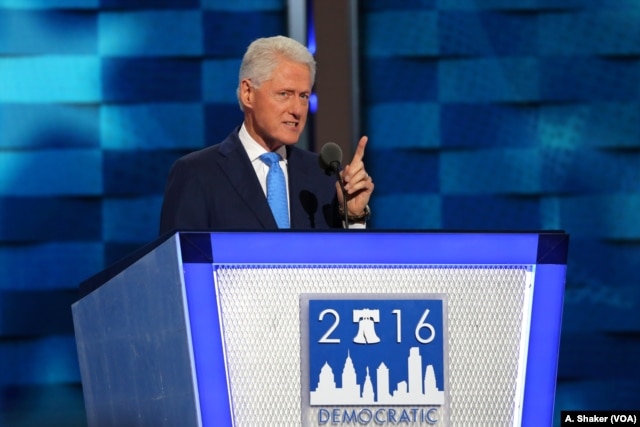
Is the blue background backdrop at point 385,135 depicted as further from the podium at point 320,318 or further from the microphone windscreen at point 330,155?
A: the podium at point 320,318

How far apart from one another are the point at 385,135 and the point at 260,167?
5.03ft

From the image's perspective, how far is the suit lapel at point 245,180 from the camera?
289 centimetres

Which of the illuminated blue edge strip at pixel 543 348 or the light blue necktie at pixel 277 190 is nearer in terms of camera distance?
the illuminated blue edge strip at pixel 543 348

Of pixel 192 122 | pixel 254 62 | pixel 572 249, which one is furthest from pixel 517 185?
pixel 254 62

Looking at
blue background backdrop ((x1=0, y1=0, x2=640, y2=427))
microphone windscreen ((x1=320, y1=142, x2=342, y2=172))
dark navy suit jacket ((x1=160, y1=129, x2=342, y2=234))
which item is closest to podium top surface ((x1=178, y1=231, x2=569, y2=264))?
microphone windscreen ((x1=320, y1=142, x2=342, y2=172))

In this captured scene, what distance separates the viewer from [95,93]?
446 centimetres

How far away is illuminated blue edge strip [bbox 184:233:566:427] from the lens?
2082mm

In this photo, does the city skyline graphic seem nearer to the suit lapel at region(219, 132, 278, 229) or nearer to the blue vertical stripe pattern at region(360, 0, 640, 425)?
the suit lapel at region(219, 132, 278, 229)

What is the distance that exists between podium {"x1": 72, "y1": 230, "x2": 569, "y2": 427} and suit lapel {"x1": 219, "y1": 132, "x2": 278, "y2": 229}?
0.66 m

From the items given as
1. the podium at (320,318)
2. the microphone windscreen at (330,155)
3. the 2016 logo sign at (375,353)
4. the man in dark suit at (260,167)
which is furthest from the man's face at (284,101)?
the 2016 logo sign at (375,353)

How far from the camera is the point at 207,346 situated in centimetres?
208

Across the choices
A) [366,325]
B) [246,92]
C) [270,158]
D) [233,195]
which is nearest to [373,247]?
[366,325]

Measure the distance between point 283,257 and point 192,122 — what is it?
241cm

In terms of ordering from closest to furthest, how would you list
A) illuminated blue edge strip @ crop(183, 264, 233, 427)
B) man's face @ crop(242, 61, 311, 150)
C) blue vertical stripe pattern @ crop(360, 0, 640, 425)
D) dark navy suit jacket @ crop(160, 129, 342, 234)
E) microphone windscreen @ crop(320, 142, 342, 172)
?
1. illuminated blue edge strip @ crop(183, 264, 233, 427)
2. microphone windscreen @ crop(320, 142, 342, 172)
3. dark navy suit jacket @ crop(160, 129, 342, 234)
4. man's face @ crop(242, 61, 311, 150)
5. blue vertical stripe pattern @ crop(360, 0, 640, 425)
